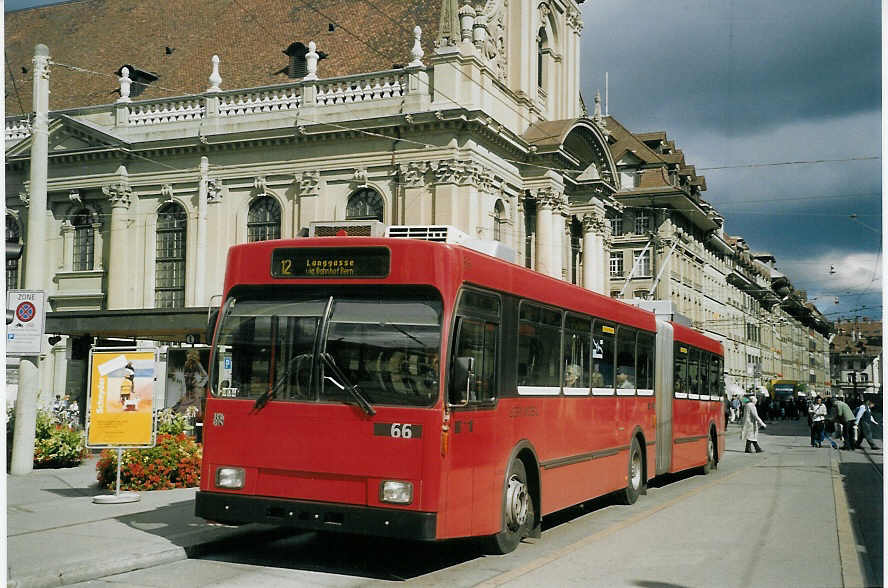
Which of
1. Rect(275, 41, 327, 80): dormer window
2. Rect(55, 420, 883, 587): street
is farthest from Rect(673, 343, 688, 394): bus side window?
Rect(275, 41, 327, 80): dormer window

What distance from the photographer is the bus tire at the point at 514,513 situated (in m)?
10.2

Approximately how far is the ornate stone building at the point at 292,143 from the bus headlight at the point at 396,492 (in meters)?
26.0

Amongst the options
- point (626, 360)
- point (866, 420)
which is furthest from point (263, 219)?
point (626, 360)

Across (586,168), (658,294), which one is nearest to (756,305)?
(658,294)

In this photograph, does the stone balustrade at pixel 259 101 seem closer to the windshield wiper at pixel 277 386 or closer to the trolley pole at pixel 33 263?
the trolley pole at pixel 33 263

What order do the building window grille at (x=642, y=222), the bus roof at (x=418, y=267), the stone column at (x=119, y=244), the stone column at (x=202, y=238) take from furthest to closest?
the building window grille at (x=642, y=222) < the stone column at (x=119, y=244) < the stone column at (x=202, y=238) < the bus roof at (x=418, y=267)

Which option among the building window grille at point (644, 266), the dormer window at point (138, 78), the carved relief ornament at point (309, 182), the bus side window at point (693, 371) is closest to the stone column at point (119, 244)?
the dormer window at point (138, 78)

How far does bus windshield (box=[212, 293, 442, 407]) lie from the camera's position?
911 centimetres

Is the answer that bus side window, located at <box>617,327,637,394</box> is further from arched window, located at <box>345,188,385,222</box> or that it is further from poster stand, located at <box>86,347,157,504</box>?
arched window, located at <box>345,188,385,222</box>

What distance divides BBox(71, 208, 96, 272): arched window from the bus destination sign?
34468 millimetres

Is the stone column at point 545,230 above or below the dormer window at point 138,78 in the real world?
below

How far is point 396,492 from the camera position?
8.98 m

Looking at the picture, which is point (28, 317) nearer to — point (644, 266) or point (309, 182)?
point (309, 182)

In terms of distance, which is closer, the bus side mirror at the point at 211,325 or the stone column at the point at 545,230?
the bus side mirror at the point at 211,325
